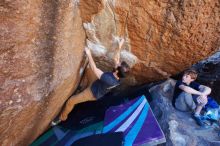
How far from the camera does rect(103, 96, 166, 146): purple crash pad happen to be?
9.49 feet

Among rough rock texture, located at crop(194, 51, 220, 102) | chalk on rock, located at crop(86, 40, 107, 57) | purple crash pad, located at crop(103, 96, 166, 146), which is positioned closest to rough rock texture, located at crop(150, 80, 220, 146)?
purple crash pad, located at crop(103, 96, 166, 146)

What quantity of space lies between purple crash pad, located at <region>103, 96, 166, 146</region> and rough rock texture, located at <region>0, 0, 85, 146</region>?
0.61 m

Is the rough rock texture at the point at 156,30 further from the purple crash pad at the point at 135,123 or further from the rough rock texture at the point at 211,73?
the purple crash pad at the point at 135,123

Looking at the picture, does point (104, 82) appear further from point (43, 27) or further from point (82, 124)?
point (43, 27)

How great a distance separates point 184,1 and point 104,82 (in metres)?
1.13

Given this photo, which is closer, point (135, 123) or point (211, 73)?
point (135, 123)

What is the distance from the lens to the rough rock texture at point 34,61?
2.26 metres

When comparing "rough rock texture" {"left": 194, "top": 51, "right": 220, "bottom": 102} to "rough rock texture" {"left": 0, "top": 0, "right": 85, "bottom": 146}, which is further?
"rough rock texture" {"left": 194, "top": 51, "right": 220, "bottom": 102}

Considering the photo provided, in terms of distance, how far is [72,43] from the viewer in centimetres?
296

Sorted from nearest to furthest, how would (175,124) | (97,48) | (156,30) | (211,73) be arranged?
(156,30), (175,124), (97,48), (211,73)

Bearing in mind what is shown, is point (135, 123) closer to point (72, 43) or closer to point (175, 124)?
point (175, 124)

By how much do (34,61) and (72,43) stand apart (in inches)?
21.4

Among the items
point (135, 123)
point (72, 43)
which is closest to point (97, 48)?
point (72, 43)

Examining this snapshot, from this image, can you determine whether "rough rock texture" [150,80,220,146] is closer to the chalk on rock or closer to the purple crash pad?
the purple crash pad
